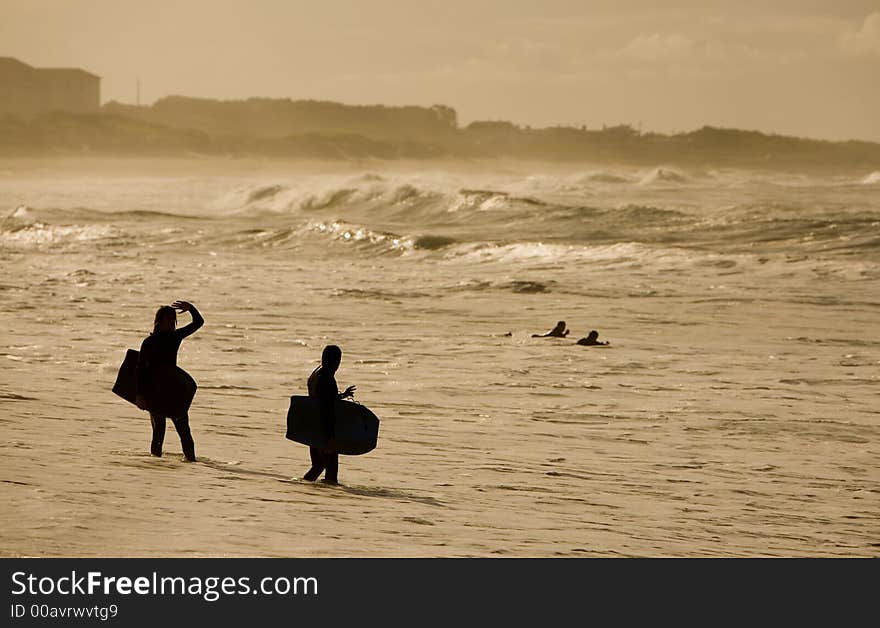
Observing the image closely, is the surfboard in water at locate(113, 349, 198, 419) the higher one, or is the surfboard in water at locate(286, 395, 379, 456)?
the surfboard in water at locate(113, 349, 198, 419)

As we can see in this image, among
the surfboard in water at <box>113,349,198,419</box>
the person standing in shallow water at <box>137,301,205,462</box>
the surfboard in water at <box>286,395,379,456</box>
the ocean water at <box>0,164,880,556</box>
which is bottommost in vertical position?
the ocean water at <box>0,164,880,556</box>

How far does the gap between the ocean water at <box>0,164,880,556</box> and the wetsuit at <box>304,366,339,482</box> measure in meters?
0.24

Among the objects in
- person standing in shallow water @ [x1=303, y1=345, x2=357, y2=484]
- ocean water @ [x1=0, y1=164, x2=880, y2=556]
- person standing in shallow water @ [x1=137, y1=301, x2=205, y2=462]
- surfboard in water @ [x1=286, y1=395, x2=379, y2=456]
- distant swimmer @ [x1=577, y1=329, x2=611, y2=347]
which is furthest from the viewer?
distant swimmer @ [x1=577, y1=329, x2=611, y2=347]

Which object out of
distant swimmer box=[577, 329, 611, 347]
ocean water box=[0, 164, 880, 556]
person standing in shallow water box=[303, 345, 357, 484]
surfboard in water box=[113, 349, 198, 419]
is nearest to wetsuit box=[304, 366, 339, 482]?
person standing in shallow water box=[303, 345, 357, 484]

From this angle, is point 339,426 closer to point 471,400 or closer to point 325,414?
point 325,414

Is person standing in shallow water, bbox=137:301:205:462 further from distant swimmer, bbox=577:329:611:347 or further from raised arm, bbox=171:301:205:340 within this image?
distant swimmer, bbox=577:329:611:347

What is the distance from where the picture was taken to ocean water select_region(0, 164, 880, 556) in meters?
6.88

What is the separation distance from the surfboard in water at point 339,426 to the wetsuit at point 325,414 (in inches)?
1.3

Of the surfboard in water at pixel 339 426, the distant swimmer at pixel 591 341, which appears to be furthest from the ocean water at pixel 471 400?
the surfboard in water at pixel 339 426

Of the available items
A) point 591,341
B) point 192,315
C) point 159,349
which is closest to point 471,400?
point 591,341

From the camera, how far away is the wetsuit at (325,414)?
7809 millimetres

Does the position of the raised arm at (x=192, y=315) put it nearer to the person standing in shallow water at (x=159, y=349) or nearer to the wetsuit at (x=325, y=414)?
A: the person standing in shallow water at (x=159, y=349)
